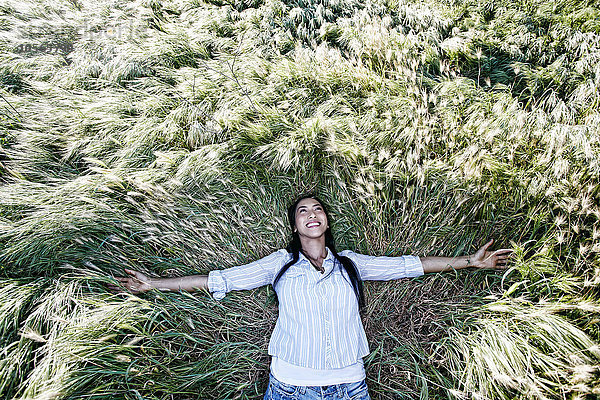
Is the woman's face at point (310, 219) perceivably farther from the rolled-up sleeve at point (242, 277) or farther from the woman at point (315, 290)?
the rolled-up sleeve at point (242, 277)

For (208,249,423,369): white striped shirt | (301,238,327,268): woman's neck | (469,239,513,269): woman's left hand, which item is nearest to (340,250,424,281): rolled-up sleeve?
(208,249,423,369): white striped shirt

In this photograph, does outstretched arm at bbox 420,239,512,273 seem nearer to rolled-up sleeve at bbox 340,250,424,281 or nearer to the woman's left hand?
the woman's left hand

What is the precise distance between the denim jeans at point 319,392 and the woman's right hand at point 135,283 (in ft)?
3.73

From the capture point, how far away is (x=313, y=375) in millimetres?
2207

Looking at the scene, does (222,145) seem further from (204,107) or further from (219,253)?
(219,253)

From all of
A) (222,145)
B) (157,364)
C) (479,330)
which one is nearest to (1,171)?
(222,145)

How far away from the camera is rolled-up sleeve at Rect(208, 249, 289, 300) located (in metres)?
2.49

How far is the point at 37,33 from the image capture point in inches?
144

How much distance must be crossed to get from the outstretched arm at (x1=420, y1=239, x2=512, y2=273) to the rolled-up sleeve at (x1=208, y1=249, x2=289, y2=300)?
110 cm

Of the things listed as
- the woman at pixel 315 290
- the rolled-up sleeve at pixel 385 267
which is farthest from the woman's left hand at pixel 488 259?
the rolled-up sleeve at pixel 385 267

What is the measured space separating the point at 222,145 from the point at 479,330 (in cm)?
237

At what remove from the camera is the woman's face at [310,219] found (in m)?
2.47

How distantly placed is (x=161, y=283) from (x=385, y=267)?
5.24 feet

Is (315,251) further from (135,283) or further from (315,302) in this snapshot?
(135,283)
